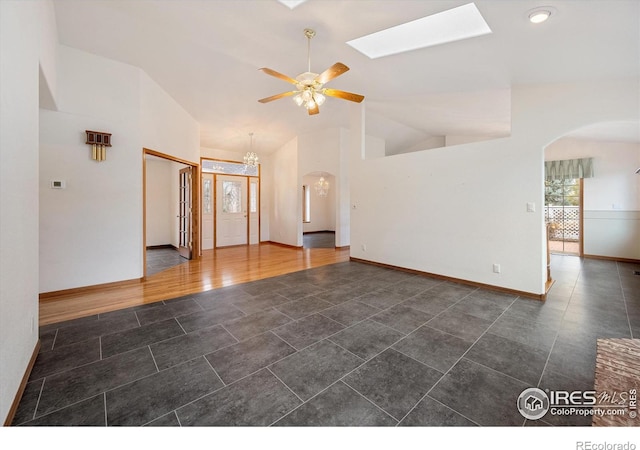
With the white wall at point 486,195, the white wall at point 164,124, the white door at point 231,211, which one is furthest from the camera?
Answer: the white door at point 231,211

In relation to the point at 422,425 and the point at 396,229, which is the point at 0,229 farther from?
the point at 396,229

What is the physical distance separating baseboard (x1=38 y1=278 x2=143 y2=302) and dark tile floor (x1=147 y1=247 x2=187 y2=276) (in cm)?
74

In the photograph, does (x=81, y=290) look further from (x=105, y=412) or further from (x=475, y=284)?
(x=475, y=284)

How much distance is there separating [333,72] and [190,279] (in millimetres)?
3930

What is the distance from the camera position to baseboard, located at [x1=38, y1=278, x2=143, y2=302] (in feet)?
11.7

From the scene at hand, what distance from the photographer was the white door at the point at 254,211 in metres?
8.64

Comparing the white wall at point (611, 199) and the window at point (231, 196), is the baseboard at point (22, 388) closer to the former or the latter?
the window at point (231, 196)

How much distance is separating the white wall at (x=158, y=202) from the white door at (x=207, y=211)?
129cm

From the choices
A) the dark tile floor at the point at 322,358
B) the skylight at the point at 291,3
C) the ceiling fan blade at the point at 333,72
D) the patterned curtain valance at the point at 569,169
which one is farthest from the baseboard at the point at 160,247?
the patterned curtain valance at the point at 569,169

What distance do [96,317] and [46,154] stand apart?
2.37m

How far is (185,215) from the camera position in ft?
22.3

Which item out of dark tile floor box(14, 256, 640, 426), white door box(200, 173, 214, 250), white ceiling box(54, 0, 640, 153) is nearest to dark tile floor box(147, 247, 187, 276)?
white door box(200, 173, 214, 250)

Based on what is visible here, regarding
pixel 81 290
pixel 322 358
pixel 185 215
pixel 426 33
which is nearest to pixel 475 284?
pixel 322 358

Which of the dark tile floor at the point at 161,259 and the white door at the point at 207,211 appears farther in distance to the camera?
the white door at the point at 207,211
